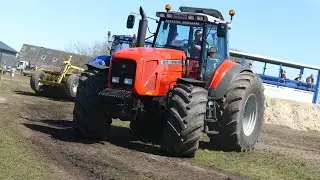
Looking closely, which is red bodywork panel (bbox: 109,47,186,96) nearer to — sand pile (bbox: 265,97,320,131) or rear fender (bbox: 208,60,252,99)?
rear fender (bbox: 208,60,252,99)

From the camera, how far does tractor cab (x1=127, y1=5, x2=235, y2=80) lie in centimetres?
995

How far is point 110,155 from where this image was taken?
26.9ft

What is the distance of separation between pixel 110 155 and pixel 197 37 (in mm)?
3271

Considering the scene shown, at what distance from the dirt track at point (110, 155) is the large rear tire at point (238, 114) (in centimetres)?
64

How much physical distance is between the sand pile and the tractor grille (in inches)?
552

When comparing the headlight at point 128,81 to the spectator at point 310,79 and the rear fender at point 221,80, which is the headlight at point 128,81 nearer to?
the rear fender at point 221,80

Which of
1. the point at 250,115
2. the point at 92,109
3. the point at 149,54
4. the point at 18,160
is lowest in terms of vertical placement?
the point at 18,160

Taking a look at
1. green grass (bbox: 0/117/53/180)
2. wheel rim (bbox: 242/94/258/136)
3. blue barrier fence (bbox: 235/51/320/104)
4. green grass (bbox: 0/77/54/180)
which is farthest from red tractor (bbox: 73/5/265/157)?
blue barrier fence (bbox: 235/51/320/104)

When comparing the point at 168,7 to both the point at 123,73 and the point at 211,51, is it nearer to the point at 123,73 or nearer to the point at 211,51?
the point at 211,51

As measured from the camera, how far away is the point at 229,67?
34.3ft

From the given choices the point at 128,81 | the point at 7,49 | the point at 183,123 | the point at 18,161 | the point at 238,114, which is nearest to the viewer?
the point at 18,161

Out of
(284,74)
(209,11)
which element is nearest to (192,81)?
(209,11)

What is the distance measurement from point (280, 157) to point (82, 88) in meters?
4.29

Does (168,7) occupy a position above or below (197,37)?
above
